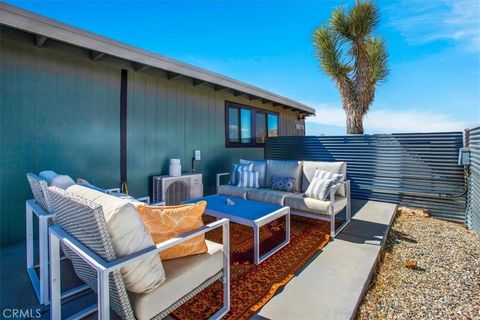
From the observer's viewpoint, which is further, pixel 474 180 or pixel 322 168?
pixel 322 168

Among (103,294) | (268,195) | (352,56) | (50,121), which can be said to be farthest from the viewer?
(352,56)

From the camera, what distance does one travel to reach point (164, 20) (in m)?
4.98

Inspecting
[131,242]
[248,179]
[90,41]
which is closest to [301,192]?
[248,179]

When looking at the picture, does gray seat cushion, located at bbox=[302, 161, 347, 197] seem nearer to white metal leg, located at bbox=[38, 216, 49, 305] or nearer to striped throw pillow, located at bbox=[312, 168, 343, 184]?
striped throw pillow, located at bbox=[312, 168, 343, 184]

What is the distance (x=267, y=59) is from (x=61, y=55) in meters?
5.90

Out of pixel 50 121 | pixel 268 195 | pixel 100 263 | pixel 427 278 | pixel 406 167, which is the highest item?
pixel 50 121

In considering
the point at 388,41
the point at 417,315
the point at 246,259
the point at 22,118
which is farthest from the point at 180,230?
the point at 388,41

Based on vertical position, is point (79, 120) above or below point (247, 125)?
below

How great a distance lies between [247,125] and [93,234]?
19.0ft

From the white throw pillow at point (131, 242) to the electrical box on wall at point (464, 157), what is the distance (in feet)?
16.9

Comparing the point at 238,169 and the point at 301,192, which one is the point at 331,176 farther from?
the point at 238,169

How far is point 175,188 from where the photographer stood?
4.49 m

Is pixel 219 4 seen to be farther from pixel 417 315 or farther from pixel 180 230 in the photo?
pixel 417 315

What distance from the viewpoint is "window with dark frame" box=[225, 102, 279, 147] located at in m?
6.18
